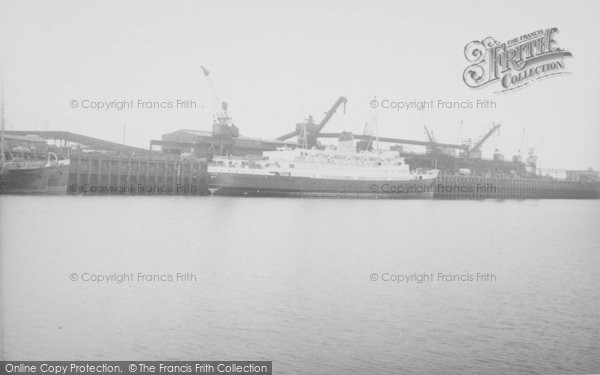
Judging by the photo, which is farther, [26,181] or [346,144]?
[346,144]

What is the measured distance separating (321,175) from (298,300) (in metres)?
14.7

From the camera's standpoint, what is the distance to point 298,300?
5316mm

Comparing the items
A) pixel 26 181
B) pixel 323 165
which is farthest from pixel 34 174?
pixel 323 165

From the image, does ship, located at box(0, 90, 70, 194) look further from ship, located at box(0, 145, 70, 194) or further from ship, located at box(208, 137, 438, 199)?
ship, located at box(208, 137, 438, 199)

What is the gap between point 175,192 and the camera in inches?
700

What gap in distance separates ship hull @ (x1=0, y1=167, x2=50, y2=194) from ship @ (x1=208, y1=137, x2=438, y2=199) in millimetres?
5031

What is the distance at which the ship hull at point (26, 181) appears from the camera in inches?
555

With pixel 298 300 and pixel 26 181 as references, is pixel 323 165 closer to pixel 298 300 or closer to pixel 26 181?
pixel 26 181

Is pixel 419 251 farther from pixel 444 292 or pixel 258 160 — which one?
pixel 258 160

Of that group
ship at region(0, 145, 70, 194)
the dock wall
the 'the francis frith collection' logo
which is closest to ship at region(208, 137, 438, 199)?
the dock wall

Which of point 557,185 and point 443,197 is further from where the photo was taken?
point 557,185

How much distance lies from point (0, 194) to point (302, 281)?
10.6 m

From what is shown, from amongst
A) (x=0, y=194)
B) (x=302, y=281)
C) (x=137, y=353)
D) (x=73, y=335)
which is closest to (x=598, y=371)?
(x=302, y=281)

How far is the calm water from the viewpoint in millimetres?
4270
